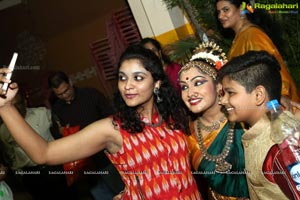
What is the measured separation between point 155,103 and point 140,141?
1.07 feet

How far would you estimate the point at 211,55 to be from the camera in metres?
2.29

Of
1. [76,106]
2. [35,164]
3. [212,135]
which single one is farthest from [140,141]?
[35,164]

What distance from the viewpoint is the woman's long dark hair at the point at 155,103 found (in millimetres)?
1993

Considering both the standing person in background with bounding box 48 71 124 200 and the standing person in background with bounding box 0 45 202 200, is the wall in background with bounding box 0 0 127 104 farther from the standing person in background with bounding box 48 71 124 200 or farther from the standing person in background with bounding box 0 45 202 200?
the standing person in background with bounding box 0 45 202 200

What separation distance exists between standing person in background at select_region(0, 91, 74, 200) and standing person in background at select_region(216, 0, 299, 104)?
210cm

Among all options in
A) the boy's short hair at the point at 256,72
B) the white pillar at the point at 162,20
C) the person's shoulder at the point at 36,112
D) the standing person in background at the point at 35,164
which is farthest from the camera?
the white pillar at the point at 162,20

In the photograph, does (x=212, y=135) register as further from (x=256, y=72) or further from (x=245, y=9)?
(x=245, y=9)

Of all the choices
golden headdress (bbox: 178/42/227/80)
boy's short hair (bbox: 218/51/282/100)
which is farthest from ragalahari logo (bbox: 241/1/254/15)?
boy's short hair (bbox: 218/51/282/100)

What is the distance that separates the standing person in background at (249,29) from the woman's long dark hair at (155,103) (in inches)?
34.3

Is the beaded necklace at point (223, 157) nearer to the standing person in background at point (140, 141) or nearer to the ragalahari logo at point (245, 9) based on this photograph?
the standing person in background at point (140, 141)

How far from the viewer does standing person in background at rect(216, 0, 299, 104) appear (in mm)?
2758

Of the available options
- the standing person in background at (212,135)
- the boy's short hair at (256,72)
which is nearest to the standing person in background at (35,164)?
the standing person in background at (212,135)

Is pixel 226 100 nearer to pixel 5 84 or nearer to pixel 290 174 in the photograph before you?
pixel 290 174

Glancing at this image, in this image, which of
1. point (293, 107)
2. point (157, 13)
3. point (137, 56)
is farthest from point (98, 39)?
point (293, 107)
